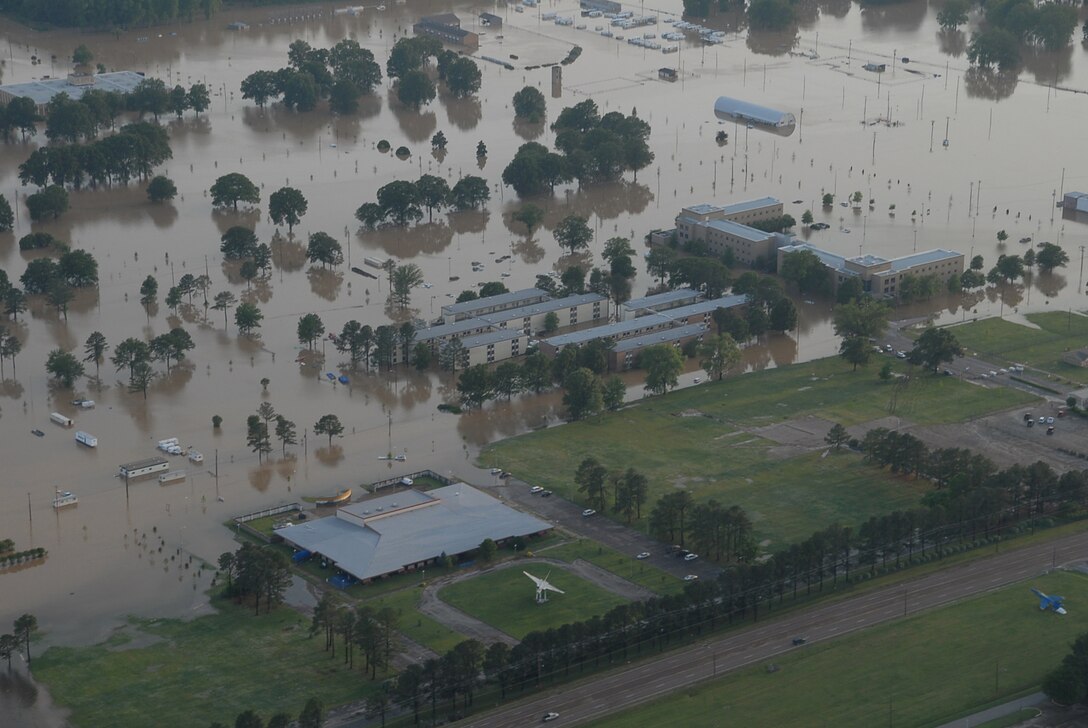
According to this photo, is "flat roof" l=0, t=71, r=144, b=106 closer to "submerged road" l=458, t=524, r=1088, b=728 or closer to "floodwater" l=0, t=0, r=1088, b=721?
"floodwater" l=0, t=0, r=1088, b=721

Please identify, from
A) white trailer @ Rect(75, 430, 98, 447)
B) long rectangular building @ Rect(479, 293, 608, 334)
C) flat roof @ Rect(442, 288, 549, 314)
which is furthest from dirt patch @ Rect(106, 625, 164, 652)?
flat roof @ Rect(442, 288, 549, 314)

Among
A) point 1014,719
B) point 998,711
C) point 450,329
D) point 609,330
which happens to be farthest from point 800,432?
point 1014,719

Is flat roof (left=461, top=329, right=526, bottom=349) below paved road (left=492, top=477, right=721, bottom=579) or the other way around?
the other way around

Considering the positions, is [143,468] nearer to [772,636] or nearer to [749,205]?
[772,636]

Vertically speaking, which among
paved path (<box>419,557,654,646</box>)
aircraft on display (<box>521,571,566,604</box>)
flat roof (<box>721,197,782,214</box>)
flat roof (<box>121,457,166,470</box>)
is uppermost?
flat roof (<box>721,197,782,214</box>)

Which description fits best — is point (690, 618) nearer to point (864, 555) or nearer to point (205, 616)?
point (864, 555)

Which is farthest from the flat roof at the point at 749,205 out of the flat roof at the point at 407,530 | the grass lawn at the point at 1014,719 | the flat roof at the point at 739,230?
the grass lawn at the point at 1014,719
